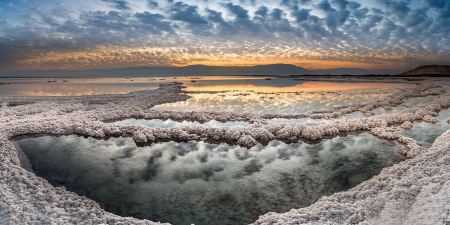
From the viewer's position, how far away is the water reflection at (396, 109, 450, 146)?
9.33m

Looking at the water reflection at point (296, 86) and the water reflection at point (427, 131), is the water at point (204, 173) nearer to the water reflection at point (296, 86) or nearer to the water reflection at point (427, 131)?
the water reflection at point (427, 131)

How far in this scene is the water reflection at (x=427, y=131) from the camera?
933 cm

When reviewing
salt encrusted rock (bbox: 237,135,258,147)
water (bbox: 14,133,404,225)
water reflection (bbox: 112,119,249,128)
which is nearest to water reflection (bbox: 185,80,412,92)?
water reflection (bbox: 112,119,249,128)

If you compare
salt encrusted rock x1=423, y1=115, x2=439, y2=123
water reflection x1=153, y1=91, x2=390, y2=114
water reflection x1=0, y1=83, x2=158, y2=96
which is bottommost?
water reflection x1=0, y1=83, x2=158, y2=96

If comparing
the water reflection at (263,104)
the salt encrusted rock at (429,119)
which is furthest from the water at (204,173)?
the water reflection at (263,104)

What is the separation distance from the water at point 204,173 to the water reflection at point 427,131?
133 centimetres

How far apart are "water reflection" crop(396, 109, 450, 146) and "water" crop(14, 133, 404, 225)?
1.33m

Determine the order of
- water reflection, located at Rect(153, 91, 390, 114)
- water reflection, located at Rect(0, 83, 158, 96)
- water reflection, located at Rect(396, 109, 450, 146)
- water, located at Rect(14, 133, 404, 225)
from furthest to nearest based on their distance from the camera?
water reflection, located at Rect(0, 83, 158, 96), water reflection, located at Rect(153, 91, 390, 114), water reflection, located at Rect(396, 109, 450, 146), water, located at Rect(14, 133, 404, 225)

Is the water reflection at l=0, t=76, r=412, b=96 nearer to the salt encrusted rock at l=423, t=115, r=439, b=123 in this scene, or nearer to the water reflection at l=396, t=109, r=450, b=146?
the salt encrusted rock at l=423, t=115, r=439, b=123

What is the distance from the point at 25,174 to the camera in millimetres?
6227

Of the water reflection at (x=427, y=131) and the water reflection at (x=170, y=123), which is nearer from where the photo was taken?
the water reflection at (x=427, y=131)

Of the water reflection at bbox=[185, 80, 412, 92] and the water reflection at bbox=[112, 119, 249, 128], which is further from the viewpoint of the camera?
the water reflection at bbox=[185, 80, 412, 92]

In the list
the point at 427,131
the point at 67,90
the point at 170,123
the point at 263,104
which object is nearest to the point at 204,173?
the point at 170,123

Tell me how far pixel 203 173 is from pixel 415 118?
1148cm
